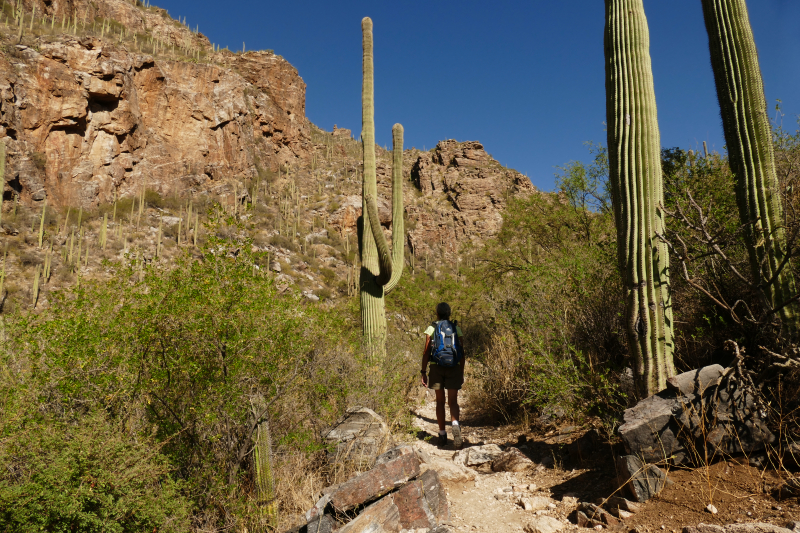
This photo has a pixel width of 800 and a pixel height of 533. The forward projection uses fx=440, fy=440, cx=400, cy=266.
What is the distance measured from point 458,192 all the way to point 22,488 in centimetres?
3768

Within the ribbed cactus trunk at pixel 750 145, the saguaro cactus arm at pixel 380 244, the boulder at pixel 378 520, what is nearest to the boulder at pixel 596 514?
the boulder at pixel 378 520

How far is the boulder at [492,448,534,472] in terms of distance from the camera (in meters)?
4.09

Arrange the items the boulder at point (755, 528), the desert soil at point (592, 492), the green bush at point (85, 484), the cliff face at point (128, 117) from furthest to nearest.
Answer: the cliff face at point (128, 117), the desert soil at point (592, 492), the green bush at point (85, 484), the boulder at point (755, 528)

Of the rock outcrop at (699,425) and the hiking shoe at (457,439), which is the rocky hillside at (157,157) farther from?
the rock outcrop at (699,425)

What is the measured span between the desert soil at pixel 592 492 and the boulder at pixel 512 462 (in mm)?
81

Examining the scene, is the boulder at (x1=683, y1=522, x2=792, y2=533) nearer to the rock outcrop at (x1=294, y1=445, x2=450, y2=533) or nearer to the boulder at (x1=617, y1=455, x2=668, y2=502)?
the boulder at (x1=617, y1=455, x2=668, y2=502)

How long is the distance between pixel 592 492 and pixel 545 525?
24.4 inches

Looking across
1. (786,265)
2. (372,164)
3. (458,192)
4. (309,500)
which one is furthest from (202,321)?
(458,192)

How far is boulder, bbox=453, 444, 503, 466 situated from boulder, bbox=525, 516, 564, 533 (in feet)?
4.23

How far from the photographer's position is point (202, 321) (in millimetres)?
3488

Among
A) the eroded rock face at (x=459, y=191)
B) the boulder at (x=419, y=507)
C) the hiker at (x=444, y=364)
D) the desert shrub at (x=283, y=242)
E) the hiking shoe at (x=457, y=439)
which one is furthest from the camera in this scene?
the eroded rock face at (x=459, y=191)

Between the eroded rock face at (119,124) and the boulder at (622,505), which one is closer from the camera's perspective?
the boulder at (622,505)

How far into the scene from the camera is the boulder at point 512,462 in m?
4.09

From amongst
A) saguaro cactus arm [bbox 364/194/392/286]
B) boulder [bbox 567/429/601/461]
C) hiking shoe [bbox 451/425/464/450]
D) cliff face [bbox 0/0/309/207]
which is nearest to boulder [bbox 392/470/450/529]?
boulder [bbox 567/429/601/461]
